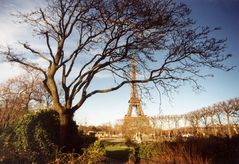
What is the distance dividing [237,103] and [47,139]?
90.1ft

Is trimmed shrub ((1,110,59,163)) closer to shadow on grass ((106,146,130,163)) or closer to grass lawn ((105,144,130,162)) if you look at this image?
shadow on grass ((106,146,130,163))

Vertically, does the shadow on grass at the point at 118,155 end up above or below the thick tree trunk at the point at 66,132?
below

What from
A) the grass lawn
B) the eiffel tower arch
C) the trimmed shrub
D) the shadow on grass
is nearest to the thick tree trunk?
the trimmed shrub

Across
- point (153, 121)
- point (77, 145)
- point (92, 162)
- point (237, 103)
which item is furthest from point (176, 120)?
point (92, 162)

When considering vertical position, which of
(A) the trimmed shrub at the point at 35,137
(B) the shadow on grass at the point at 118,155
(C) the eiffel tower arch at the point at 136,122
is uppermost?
(C) the eiffel tower arch at the point at 136,122

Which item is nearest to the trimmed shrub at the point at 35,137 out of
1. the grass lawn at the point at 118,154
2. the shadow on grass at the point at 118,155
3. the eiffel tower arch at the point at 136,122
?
the shadow on grass at the point at 118,155

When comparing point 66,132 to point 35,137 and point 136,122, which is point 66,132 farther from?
point 136,122

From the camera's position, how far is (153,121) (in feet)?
158

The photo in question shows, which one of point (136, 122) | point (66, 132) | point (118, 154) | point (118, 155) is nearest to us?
point (66, 132)

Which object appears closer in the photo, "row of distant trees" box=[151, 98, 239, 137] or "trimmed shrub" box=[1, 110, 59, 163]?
"trimmed shrub" box=[1, 110, 59, 163]

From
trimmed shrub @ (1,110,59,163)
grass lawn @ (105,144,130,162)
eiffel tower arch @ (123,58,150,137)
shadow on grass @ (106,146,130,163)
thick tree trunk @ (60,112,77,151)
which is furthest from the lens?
eiffel tower arch @ (123,58,150,137)

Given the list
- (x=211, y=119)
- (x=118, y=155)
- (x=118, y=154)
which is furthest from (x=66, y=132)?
(x=211, y=119)

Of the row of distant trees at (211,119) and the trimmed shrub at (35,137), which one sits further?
the row of distant trees at (211,119)

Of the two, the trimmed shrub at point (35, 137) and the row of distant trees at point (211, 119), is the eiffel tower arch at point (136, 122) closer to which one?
the row of distant trees at point (211, 119)
